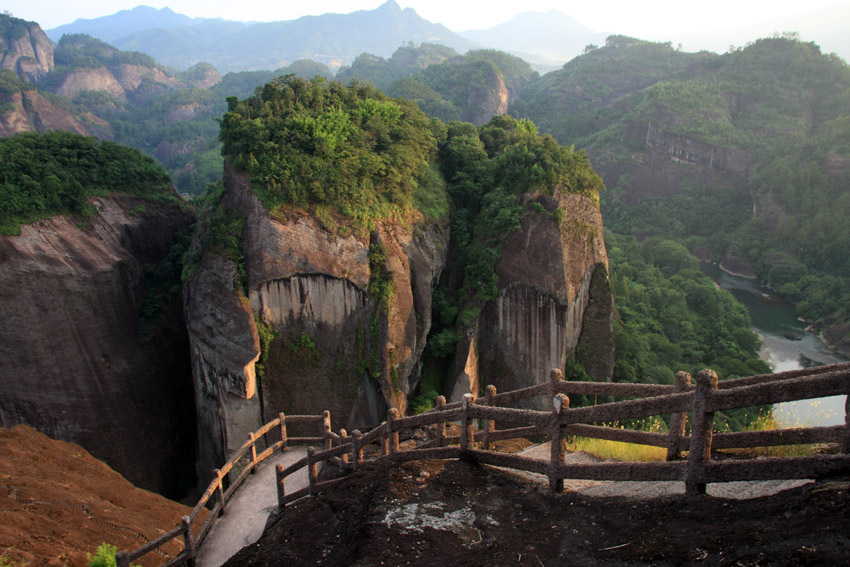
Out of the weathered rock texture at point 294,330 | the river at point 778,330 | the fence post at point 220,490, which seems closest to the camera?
the fence post at point 220,490

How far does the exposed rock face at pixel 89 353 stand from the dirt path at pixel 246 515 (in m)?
9.48

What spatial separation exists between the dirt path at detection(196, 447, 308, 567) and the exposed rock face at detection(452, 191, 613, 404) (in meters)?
9.03

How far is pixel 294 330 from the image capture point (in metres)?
18.8

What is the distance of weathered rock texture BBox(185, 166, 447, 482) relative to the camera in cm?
1817

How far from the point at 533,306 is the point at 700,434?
15.9 metres

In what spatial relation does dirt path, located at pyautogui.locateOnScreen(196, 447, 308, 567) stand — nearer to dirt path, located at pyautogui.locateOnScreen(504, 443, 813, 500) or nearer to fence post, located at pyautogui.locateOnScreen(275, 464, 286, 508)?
fence post, located at pyautogui.locateOnScreen(275, 464, 286, 508)

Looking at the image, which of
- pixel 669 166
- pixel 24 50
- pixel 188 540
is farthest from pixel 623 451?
pixel 24 50

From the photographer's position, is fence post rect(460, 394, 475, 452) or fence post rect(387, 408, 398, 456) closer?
fence post rect(460, 394, 475, 452)

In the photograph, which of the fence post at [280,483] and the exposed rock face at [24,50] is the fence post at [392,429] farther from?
the exposed rock face at [24,50]

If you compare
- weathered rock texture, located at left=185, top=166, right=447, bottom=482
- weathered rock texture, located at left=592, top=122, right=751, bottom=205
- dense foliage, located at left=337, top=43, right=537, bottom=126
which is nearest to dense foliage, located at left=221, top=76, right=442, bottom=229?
weathered rock texture, located at left=185, top=166, right=447, bottom=482

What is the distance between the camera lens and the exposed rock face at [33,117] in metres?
67.0

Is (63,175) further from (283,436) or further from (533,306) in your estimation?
(533,306)

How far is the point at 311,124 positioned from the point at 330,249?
458 centimetres

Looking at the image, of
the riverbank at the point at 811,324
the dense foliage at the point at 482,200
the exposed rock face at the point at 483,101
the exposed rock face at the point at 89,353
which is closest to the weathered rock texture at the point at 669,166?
the riverbank at the point at 811,324
